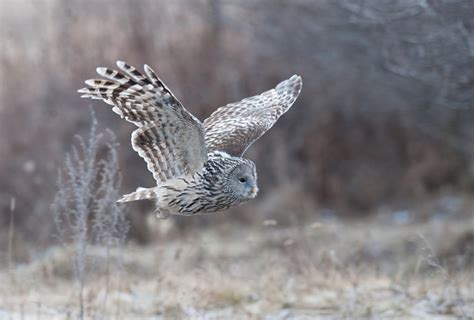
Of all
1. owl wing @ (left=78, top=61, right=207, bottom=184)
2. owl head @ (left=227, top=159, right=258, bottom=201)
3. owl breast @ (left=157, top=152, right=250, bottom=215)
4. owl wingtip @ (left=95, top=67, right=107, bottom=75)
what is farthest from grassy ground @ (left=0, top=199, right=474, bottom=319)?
owl wingtip @ (left=95, top=67, right=107, bottom=75)

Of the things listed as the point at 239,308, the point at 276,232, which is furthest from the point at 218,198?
the point at 276,232

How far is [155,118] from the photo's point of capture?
627 centimetres

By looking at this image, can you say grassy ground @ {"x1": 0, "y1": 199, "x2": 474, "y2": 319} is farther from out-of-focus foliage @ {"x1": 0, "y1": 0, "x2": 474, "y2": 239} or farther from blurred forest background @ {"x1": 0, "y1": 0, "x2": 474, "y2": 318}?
out-of-focus foliage @ {"x1": 0, "y1": 0, "x2": 474, "y2": 239}

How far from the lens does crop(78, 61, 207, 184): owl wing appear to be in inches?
235

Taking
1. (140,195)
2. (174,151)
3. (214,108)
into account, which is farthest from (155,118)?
(214,108)

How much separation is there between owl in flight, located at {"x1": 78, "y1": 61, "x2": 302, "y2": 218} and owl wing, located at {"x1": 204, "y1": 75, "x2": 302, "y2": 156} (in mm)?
19

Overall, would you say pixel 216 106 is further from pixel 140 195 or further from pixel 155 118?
pixel 155 118

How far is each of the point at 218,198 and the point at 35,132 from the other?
22.7 feet

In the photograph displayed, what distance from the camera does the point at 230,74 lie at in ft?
44.4

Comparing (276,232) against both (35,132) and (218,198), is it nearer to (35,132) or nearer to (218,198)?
(35,132)

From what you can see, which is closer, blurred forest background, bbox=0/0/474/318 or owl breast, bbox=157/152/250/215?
owl breast, bbox=157/152/250/215

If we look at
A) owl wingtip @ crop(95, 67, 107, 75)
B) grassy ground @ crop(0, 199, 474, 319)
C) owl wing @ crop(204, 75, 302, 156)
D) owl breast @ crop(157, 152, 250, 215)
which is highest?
owl wingtip @ crop(95, 67, 107, 75)

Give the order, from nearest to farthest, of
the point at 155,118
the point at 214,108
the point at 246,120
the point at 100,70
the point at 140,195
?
the point at 100,70 < the point at 155,118 < the point at 140,195 < the point at 246,120 < the point at 214,108

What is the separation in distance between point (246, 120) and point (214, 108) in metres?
5.77
